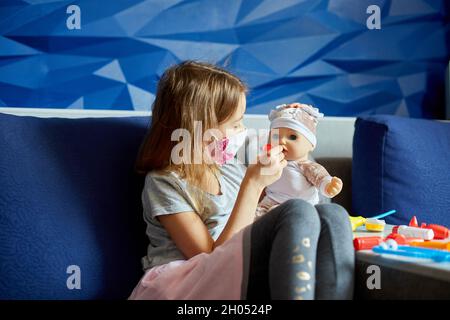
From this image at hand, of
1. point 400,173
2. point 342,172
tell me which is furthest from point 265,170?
point 342,172

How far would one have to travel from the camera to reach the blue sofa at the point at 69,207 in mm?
1106

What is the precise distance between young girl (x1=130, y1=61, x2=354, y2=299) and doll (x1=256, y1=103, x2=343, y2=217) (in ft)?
0.18

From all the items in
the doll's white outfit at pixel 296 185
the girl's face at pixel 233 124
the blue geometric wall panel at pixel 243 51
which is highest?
the blue geometric wall panel at pixel 243 51

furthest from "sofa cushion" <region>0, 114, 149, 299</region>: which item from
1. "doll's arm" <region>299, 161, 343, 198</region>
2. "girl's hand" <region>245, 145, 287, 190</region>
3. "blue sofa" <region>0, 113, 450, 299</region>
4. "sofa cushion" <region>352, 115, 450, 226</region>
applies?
"sofa cushion" <region>352, 115, 450, 226</region>

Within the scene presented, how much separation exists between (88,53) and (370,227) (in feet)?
2.95

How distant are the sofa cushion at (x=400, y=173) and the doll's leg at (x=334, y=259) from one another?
1.95 ft

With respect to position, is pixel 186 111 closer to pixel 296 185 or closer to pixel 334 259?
pixel 296 185

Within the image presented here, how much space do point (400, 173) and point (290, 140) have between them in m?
0.40

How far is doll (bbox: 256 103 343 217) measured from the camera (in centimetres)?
126

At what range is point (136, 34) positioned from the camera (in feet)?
5.45

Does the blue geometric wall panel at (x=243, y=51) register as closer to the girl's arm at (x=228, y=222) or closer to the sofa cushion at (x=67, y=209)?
the sofa cushion at (x=67, y=209)

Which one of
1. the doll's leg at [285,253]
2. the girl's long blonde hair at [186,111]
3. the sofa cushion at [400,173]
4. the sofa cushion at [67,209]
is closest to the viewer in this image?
the doll's leg at [285,253]

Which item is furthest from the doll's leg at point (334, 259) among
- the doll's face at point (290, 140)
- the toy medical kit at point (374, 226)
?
the doll's face at point (290, 140)
